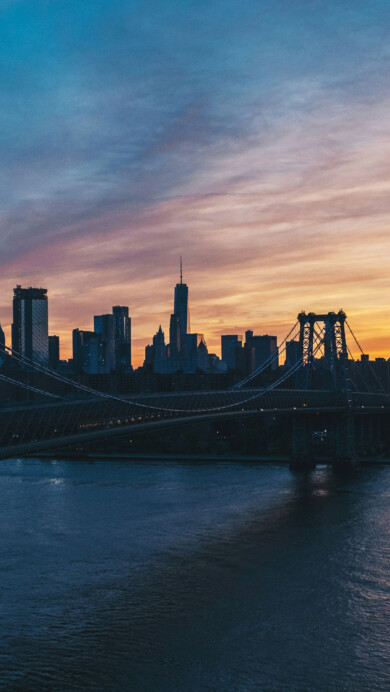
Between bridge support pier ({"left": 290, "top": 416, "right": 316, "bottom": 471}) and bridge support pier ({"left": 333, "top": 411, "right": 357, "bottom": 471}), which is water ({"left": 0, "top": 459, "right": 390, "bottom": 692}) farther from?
bridge support pier ({"left": 333, "top": 411, "right": 357, "bottom": 471})

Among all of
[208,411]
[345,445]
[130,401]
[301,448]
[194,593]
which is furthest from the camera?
[345,445]

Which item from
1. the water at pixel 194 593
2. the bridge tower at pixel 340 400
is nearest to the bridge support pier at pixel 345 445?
the bridge tower at pixel 340 400

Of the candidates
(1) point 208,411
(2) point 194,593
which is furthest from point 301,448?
(2) point 194,593

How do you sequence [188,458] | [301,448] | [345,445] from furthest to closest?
[188,458], [345,445], [301,448]

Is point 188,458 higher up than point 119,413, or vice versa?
point 119,413

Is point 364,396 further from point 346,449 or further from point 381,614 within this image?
point 381,614

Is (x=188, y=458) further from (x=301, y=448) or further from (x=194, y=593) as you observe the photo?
(x=194, y=593)

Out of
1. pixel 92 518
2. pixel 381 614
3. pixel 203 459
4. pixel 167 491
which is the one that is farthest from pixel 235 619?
pixel 203 459
